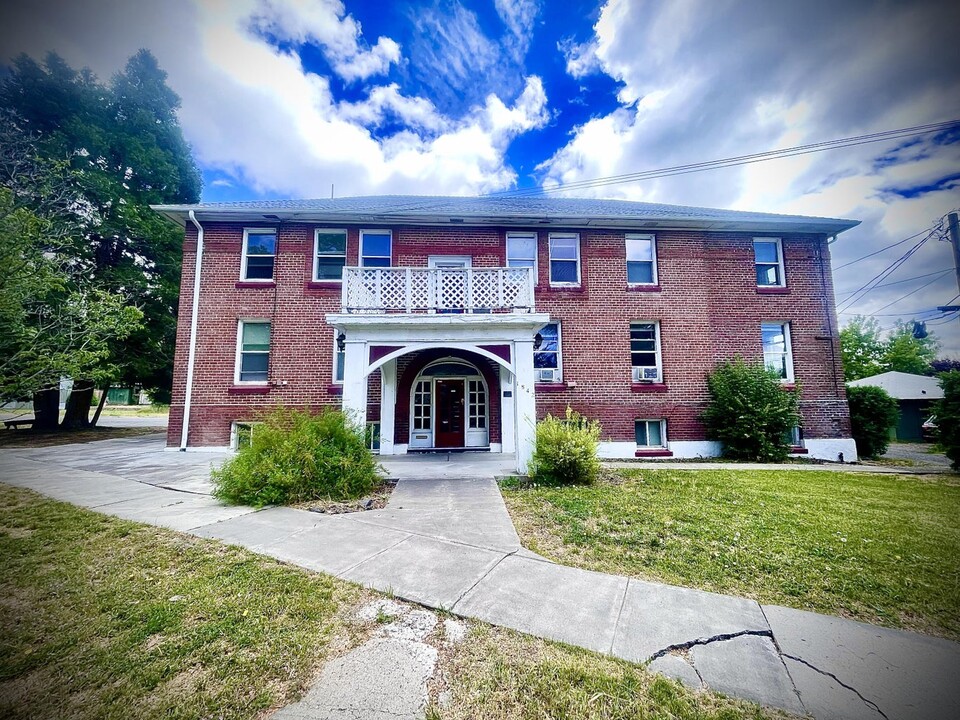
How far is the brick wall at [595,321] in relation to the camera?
10.6 meters

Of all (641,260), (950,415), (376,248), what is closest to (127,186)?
(376,248)

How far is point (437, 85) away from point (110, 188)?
1315 centimetres

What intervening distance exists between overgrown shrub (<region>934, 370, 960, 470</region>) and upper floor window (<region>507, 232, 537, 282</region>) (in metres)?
10.7

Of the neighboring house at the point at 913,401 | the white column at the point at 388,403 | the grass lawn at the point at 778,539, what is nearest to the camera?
the grass lawn at the point at 778,539

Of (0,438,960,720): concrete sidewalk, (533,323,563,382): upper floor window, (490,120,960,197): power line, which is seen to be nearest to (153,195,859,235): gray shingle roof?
(490,120,960,197): power line

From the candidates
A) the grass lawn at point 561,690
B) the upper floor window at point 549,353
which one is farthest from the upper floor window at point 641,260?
the grass lawn at point 561,690

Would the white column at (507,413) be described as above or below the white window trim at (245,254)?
below

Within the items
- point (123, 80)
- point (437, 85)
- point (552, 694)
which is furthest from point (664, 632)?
point (123, 80)

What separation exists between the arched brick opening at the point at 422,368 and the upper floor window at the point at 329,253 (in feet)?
11.2

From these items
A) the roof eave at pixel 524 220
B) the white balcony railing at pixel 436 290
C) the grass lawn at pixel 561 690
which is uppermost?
the roof eave at pixel 524 220

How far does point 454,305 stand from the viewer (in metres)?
8.04

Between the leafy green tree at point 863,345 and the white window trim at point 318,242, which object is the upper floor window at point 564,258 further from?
the leafy green tree at point 863,345

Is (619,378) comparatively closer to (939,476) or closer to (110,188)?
(939,476)

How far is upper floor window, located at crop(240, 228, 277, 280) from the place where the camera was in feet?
36.6
